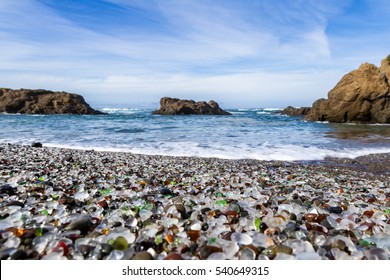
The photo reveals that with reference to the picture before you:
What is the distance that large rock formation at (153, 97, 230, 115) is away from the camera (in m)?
62.7

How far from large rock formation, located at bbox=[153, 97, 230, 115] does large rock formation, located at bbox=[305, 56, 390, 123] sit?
33.4 meters

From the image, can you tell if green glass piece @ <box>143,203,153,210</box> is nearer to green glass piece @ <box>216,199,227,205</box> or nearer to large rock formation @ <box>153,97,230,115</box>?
green glass piece @ <box>216,199,227,205</box>

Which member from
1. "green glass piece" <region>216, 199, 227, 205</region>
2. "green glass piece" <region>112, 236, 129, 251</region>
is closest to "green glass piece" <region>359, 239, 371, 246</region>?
"green glass piece" <region>216, 199, 227, 205</region>

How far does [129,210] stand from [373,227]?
7.74ft

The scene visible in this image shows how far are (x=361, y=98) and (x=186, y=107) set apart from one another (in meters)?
37.6

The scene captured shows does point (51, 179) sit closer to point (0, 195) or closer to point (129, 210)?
point (0, 195)

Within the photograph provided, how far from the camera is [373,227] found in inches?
102

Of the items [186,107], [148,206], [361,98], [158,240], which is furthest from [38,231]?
[186,107]

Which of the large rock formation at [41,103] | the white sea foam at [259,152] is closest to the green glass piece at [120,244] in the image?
the white sea foam at [259,152]

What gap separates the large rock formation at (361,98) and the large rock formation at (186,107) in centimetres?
3343

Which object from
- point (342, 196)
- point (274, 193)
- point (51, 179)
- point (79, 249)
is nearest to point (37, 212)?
point (79, 249)

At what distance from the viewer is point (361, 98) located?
3312 cm

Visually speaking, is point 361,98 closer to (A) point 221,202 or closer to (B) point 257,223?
(A) point 221,202

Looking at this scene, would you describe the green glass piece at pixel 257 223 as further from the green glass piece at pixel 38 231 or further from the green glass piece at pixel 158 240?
the green glass piece at pixel 38 231
